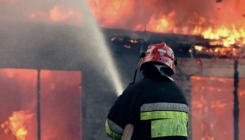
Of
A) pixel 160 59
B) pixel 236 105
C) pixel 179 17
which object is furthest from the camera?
pixel 236 105

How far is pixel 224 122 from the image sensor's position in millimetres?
9484

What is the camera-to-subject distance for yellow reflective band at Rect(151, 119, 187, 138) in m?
3.77

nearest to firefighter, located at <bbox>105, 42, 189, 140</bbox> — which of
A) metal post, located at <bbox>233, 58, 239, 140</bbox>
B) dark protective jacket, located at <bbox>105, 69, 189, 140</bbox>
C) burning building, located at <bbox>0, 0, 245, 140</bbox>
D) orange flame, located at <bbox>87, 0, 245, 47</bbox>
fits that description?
dark protective jacket, located at <bbox>105, 69, 189, 140</bbox>

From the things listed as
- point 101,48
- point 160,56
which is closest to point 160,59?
point 160,56

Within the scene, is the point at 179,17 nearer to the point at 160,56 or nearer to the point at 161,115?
the point at 160,56

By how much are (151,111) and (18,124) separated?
412 centimetres

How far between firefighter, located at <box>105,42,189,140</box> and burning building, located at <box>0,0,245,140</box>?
3.82 meters

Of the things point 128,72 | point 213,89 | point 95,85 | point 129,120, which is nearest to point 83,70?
point 95,85

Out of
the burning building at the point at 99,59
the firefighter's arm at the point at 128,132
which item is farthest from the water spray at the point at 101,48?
the firefighter's arm at the point at 128,132

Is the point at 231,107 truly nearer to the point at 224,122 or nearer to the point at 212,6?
the point at 224,122

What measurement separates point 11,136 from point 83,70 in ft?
5.22

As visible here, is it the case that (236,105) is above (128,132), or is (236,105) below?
above

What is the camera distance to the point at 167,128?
3.81m

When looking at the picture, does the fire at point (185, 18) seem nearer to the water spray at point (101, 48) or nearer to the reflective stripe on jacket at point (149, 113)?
the water spray at point (101, 48)
